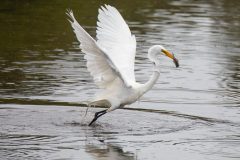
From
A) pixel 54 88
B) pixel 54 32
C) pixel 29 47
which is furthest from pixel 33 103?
Answer: pixel 54 32

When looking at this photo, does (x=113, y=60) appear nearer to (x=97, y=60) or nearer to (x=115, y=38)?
(x=97, y=60)

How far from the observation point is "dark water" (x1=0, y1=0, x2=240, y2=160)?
12.0 metres

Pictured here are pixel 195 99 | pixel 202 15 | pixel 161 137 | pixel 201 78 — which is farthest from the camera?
pixel 202 15

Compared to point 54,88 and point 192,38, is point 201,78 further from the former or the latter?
point 192,38

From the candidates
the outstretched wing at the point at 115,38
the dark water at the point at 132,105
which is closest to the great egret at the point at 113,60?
the outstretched wing at the point at 115,38

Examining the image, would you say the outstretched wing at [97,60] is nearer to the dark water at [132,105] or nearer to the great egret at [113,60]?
the great egret at [113,60]

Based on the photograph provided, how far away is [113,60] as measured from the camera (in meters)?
13.3

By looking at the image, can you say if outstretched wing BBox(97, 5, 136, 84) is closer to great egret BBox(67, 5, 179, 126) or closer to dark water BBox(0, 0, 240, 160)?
great egret BBox(67, 5, 179, 126)

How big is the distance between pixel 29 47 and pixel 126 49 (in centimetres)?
605

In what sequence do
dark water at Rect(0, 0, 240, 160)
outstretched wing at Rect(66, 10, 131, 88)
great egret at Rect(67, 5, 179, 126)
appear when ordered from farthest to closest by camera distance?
1. great egret at Rect(67, 5, 179, 126)
2. outstretched wing at Rect(66, 10, 131, 88)
3. dark water at Rect(0, 0, 240, 160)

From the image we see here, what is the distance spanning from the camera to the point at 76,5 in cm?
2681

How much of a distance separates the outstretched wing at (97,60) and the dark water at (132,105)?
78 centimetres

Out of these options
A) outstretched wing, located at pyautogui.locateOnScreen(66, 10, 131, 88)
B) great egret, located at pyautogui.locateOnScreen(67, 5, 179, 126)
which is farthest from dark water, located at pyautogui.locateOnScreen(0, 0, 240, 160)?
outstretched wing, located at pyautogui.locateOnScreen(66, 10, 131, 88)

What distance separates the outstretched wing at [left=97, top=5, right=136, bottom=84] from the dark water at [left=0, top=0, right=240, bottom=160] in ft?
3.03
